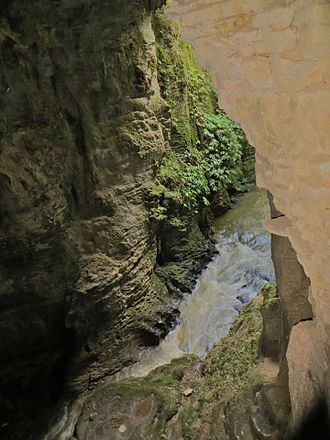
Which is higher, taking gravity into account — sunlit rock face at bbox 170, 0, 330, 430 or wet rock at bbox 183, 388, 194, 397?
sunlit rock face at bbox 170, 0, 330, 430

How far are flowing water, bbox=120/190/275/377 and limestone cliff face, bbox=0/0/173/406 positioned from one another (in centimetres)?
32

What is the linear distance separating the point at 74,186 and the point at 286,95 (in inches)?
156

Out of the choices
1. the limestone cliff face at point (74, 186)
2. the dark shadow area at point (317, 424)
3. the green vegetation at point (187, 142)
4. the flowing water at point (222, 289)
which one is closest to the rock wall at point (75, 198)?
the limestone cliff face at point (74, 186)

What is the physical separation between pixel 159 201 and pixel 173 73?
2.56 metres

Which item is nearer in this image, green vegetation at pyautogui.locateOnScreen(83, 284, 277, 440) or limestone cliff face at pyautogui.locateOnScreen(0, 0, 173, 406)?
green vegetation at pyautogui.locateOnScreen(83, 284, 277, 440)

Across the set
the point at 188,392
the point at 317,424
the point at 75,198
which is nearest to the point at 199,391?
the point at 188,392

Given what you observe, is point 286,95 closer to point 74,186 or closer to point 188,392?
point 188,392

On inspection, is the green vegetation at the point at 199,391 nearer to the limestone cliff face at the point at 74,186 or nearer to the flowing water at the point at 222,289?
the flowing water at the point at 222,289

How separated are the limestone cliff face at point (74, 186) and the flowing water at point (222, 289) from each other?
1.04 feet

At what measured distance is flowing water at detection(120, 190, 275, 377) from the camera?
6.26m

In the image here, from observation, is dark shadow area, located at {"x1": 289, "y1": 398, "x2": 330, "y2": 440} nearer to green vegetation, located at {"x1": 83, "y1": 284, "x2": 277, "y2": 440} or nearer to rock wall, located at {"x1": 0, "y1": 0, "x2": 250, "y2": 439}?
green vegetation, located at {"x1": 83, "y1": 284, "x2": 277, "y2": 440}

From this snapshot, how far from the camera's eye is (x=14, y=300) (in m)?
5.46

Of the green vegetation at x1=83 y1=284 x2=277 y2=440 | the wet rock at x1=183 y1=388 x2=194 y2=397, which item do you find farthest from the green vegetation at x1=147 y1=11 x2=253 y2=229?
the wet rock at x1=183 y1=388 x2=194 y2=397

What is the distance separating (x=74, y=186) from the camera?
566 cm
